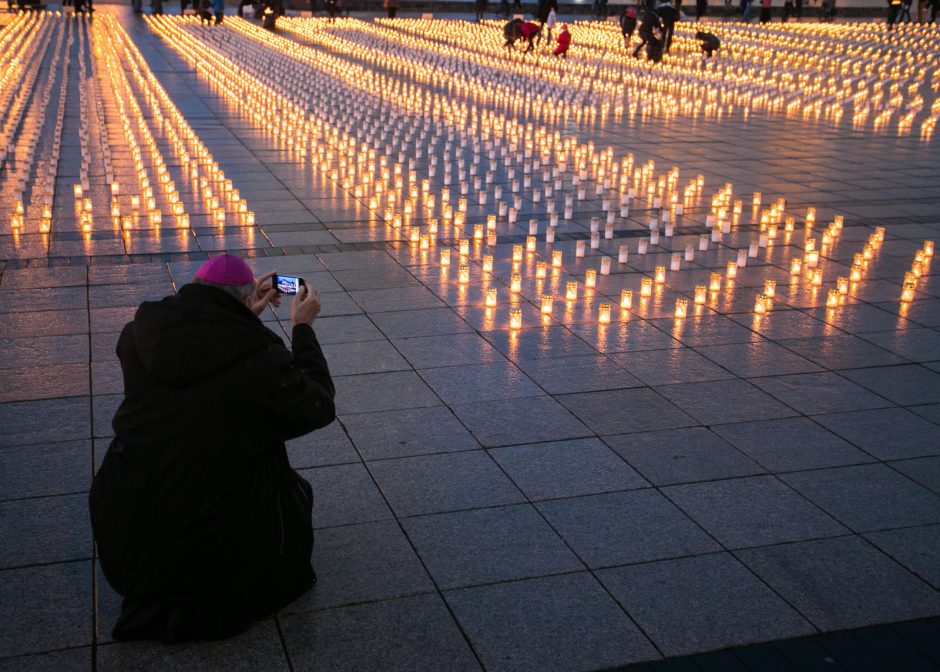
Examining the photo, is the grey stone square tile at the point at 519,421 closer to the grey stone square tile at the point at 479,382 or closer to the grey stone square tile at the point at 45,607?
the grey stone square tile at the point at 479,382

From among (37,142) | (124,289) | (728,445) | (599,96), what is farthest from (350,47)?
(728,445)

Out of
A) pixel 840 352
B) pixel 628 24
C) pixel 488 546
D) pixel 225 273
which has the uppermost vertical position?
pixel 628 24

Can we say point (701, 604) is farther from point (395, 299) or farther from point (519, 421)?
point (395, 299)

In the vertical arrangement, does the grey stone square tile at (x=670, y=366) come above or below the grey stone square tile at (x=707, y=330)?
below

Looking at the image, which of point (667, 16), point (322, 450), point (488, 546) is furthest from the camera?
point (667, 16)

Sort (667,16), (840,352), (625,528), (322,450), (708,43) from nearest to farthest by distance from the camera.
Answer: (625,528)
(322,450)
(840,352)
(667,16)
(708,43)

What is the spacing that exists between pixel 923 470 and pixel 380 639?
308 cm

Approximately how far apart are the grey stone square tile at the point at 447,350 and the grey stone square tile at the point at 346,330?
249mm

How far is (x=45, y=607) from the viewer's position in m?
4.18

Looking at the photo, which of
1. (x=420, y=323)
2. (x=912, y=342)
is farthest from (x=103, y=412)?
(x=912, y=342)

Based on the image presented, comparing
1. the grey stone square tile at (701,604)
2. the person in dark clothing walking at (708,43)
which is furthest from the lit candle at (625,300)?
the person in dark clothing walking at (708,43)

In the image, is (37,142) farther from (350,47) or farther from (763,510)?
(350,47)

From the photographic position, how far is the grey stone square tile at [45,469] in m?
5.11

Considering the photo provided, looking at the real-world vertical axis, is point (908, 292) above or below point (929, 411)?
above
